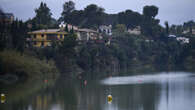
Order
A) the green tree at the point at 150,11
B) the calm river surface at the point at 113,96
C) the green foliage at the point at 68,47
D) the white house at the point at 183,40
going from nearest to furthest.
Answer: the calm river surface at the point at 113,96 → the green foliage at the point at 68,47 → the white house at the point at 183,40 → the green tree at the point at 150,11

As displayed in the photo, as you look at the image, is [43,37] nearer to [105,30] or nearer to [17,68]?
[17,68]

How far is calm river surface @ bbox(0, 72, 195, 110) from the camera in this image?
33.7 meters

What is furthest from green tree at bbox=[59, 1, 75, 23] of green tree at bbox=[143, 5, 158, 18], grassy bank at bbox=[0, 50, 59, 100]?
grassy bank at bbox=[0, 50, 59, 100]

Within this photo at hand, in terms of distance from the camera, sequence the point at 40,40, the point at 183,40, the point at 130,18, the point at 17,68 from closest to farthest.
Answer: the point at 17,68 < the point at 40,40 < the point at 130,18 < the point at 183,40

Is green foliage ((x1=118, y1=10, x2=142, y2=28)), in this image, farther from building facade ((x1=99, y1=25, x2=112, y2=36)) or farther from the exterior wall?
the exterior wall

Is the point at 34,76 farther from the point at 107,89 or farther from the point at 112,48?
the point at 112,48

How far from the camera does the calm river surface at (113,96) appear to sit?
33.7m

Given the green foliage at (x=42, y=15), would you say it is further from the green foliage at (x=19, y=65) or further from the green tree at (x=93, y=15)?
the green foliage at (x=19, y=65)

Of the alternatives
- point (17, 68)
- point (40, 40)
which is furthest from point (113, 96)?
point (40, 40)

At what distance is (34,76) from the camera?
2229 inches

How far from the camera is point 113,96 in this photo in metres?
39.5

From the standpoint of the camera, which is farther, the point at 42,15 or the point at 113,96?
the point at 42,15

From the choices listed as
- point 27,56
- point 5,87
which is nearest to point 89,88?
point 5,87

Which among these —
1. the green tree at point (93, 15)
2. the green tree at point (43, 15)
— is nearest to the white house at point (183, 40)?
the green tree at point (93, 15)
